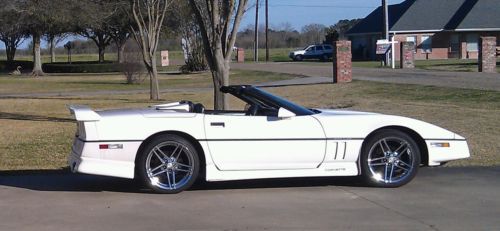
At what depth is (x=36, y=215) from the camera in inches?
259

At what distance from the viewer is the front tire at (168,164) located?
7.36 metres

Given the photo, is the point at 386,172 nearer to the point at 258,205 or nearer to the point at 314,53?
the point at 258,205

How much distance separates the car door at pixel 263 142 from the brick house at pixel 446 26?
178 ft

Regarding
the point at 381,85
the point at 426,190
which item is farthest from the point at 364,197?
the point at 381,85

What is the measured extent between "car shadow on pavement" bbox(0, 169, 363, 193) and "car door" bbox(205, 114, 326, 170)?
533 mm

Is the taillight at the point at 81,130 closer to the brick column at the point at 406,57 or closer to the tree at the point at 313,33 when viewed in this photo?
the brick column at the point at 406,57

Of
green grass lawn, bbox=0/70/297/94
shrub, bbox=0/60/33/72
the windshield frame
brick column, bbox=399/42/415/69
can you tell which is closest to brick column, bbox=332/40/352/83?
green grass lawn, bbox=0/70/297/94

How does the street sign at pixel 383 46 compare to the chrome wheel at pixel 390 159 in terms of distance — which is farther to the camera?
the street sign at pixel 383 46

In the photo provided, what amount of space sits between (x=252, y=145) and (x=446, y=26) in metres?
56.7

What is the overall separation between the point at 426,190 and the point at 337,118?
1.24m

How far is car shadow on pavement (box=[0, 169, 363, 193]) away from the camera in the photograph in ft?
25.9

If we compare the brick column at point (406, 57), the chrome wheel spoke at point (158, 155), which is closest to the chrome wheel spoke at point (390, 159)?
the chrome wheel spoke at point (158, 155)

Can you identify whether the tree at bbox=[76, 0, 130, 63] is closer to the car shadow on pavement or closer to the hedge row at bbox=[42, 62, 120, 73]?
the hedge row at bbox=[42, 62, 120, 73]

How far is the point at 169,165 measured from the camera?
740cm
